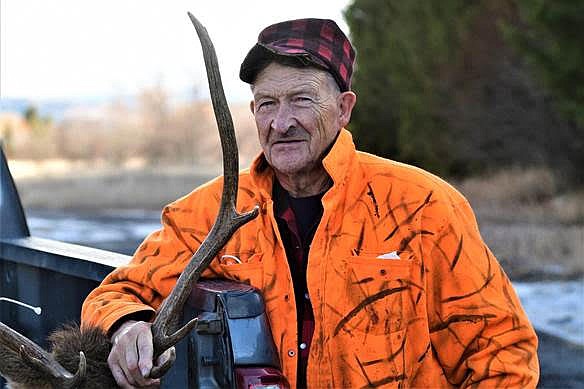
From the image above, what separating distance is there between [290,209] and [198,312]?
529 mm

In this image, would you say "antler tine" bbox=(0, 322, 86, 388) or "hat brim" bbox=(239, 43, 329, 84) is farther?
"hat brim" bbox=(239, 43, 329, 84)

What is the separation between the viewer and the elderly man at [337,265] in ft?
10.8

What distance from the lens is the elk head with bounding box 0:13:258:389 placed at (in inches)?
119

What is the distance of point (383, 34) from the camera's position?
1098 inches

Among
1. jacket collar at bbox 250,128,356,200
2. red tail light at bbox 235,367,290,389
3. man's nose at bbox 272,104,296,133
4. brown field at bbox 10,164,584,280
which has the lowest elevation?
brown field at bbox 10,164,584,280

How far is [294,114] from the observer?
11.4 feet

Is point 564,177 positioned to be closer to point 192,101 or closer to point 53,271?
point 53,271

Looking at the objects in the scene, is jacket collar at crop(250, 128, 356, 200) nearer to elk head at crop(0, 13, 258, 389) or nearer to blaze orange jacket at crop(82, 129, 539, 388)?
blaze orange jacket at crop(82, 129, 539, 388)

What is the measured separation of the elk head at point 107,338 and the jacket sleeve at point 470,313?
2.07ft

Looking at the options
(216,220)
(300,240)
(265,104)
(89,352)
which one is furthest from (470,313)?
(89,352)

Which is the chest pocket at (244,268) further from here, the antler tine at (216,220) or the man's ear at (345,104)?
the man's ear at (345,104)

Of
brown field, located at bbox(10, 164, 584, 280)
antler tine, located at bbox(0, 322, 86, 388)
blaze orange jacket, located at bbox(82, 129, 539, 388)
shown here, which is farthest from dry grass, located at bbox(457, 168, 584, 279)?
antler tine, located at bbox(0, 322, 86, 388)

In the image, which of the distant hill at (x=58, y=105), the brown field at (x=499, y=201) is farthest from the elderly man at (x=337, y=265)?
the distant hill at (x=58, y=105)

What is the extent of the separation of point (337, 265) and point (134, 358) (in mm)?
714
